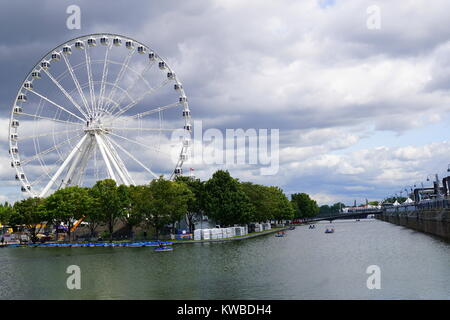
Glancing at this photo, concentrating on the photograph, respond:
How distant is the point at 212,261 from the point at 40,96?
57.3 meters

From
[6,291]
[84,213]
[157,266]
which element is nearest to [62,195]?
[84,213]

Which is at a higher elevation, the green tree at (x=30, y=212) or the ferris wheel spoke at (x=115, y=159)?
the ferris wheel spoke at (x=115, y=159)

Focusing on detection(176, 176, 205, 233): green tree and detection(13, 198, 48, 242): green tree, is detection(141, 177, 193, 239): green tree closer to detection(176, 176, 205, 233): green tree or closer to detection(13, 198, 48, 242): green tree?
detection(176, 176, 205, 233): green tree

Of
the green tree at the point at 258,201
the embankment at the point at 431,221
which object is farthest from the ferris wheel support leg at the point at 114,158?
the embankment at the point at 431,221

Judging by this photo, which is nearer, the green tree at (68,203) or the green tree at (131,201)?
the green tree at (131,201)

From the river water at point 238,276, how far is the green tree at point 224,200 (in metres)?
42.0

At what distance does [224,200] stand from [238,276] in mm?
67904

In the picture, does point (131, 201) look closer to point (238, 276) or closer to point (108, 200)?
point (108, 200)

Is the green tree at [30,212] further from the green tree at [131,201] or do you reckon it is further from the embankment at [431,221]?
the embankment at [431,221]

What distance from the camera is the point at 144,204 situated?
348ft

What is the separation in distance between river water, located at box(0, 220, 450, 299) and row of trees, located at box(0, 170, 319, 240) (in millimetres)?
30479

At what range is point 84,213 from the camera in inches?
4434

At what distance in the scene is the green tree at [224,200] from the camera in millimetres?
117994
